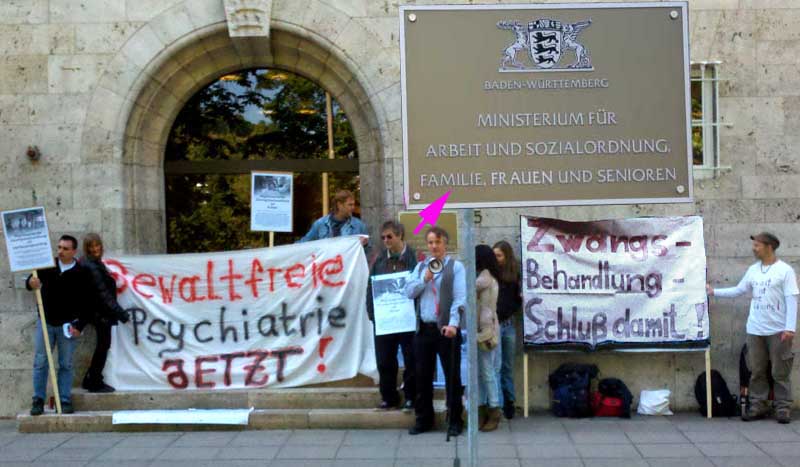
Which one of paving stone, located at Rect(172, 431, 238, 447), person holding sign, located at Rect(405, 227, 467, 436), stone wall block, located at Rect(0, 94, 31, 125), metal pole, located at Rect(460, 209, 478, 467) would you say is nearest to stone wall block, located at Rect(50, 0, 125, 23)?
stone wall block, located at Rect(0, 94, 31, 125)

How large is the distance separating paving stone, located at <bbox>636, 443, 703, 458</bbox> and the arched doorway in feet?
14.6

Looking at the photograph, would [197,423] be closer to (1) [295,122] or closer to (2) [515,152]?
(1) [295,122]

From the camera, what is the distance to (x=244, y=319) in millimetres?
9039

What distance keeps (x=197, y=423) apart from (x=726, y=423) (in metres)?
5.10

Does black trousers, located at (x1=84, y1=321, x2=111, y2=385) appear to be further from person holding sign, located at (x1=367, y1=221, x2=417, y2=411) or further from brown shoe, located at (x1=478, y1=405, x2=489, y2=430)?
brown shoe, located at (x1=478, y1=405, x2=489, y2=430)

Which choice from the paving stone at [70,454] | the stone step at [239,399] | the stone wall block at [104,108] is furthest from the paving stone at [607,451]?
the stone wall block at [104,108]

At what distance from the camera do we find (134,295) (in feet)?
29.8

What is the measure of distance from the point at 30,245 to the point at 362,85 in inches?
145

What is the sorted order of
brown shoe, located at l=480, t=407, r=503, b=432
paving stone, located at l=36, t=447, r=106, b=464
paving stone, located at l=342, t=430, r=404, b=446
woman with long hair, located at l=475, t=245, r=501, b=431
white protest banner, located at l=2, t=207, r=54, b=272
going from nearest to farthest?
paving stone, located at l=36, t=447, r=106, b=464 → paving stone, located at l=342, t=430, r=404, b=446 → woman with long hair, located at l=475, t=245, r=501, b=431 → brown shoe, located at l=480, t=407, r=503, b=432 → white protest banner, located at l=2, t=207, r=54, b=272

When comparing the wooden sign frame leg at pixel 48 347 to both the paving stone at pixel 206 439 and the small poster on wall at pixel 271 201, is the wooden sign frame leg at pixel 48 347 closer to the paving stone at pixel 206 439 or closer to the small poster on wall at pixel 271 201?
the paving stone at pixel 206 439

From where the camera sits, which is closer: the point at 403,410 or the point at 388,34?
the point at 403,410

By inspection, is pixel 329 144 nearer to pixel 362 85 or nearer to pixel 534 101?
pixel 362 85

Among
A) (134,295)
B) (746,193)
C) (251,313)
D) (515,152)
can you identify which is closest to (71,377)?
(134,295)

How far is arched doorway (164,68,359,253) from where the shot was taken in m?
10.1
